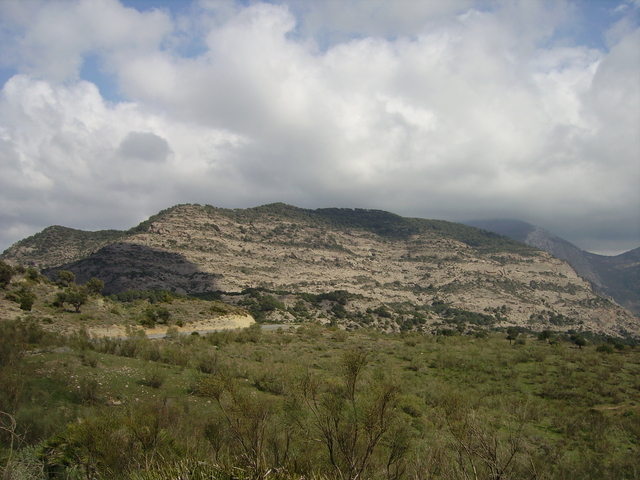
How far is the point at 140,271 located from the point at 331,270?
52.2 m

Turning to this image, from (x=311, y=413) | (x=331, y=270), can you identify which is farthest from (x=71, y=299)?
(x=331, y=270)

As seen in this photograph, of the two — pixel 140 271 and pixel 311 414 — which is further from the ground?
pixel 140 271

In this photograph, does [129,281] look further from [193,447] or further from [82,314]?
[193,447]

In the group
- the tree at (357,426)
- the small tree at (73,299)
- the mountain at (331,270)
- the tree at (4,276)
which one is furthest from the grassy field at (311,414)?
the mountain at (331,270)

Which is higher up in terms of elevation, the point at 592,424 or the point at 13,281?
the point at 13,281

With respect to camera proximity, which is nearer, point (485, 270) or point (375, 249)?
point (485, 270)

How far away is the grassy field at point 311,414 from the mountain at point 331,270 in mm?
43501

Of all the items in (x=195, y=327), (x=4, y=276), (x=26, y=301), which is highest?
(x=4, y=276)

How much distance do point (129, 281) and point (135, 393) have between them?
7157 cm

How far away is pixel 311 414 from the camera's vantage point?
10.3 m

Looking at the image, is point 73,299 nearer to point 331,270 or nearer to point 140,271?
point 140,271

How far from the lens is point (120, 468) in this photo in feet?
18.3

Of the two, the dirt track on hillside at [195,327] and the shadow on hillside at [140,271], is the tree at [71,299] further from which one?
the shadow on hillside at [140,271]

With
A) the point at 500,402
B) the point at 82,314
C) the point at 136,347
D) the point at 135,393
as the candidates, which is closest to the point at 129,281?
the point at 82,314
